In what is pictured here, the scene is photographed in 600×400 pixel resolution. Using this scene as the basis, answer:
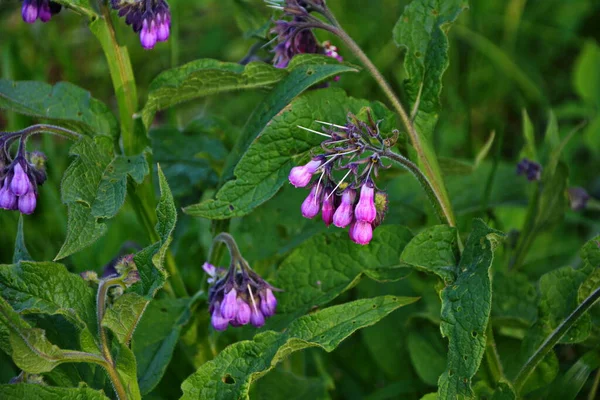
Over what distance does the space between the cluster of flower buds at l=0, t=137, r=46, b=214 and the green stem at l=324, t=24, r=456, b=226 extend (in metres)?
1.04

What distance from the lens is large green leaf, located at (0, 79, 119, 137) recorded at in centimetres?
271

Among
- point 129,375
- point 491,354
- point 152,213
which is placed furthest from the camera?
point 152,213

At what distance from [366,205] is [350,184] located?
0.30 ft

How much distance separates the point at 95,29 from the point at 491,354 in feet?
5.50

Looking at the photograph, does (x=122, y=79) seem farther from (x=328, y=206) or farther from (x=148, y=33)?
(x=328, y=206)

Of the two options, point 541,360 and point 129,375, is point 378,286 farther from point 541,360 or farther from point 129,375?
point 129,375

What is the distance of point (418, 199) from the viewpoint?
368cm

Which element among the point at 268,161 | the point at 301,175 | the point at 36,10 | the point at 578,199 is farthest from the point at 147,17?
the point at 578,199

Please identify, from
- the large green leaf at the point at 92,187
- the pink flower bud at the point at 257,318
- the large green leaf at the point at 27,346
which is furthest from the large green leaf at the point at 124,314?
the pink flower bud at the point at 257,318

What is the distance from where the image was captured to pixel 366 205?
7.28 feet

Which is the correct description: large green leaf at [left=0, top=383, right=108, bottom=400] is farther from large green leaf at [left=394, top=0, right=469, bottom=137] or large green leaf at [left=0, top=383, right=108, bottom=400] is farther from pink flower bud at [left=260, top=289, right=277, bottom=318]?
large green leaf at [left=394, top=0, right=469, bottom=137]

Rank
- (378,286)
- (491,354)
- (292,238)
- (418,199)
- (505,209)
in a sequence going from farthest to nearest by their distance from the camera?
(505,209), (418,199), (378,286), (292,238), (491,354)

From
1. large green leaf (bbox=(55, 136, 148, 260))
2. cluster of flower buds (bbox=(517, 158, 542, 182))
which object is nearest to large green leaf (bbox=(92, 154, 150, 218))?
large green leaf (bbox=(55, 136, 148, 260))

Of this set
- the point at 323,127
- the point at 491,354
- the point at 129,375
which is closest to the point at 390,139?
the point at 323,127
